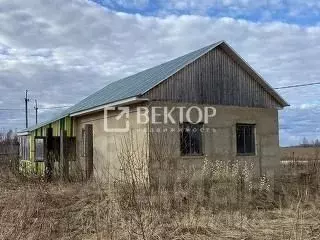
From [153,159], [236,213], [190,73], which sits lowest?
[236,213]

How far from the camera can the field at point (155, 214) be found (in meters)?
7.41

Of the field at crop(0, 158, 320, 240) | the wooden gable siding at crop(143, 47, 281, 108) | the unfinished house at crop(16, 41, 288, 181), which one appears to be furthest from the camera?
the wooden gable siding at crop(143, 47, 281, 108)

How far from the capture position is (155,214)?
795 centimetres

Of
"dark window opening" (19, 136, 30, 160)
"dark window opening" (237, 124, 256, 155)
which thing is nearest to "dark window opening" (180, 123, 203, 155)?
"dark window opening" (237, 124, 256, 155)

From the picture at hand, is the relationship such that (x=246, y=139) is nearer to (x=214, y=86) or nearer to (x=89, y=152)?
(x=214, y=86)

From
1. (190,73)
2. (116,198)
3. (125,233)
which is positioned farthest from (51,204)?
(190,73)

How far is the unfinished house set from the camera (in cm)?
1506

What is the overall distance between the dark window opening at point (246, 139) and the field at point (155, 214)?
4.54m

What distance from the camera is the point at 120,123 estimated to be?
16.3m

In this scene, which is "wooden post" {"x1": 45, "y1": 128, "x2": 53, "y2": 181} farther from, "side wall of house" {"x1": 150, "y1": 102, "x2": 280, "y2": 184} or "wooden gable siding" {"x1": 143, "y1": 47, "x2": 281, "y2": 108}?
"wooden gable siding" {"x1": 143, "y1": 47, "x2": 281, "y2": 108}

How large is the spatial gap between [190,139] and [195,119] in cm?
72

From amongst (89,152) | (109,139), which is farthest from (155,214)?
(109,139)

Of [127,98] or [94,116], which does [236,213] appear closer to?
[127,98]

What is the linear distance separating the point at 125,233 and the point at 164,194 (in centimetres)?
185
